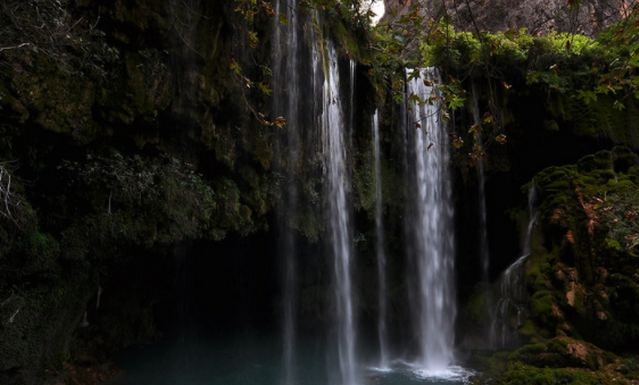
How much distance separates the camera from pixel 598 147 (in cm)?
1161

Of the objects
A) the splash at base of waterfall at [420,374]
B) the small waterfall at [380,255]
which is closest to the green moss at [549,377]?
the splash at base of waterfall at [420,374]

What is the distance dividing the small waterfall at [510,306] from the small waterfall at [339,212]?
2953 millimetres

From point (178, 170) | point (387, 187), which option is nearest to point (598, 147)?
point (387, 187)

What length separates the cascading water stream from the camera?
1105 cm

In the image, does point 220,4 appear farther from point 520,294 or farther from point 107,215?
point 520,294

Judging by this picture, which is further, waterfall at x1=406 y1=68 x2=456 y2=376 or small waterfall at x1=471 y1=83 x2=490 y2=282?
small waterfall at x1=471 y1=83 x2=490 y2=282

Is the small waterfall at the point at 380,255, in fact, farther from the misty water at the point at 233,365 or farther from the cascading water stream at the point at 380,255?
the misty water at the point at 233,365

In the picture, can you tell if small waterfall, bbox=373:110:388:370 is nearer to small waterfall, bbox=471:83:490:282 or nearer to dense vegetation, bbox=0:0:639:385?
dense vegetation, bbox=0:0:639:385

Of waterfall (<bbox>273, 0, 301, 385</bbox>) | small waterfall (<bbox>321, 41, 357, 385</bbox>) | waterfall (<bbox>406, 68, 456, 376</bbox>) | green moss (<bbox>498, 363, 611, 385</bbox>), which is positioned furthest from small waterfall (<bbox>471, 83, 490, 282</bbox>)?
green moss (<bbox>498, 363, 611, 385</bbox>)

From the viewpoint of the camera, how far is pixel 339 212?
10.0 m

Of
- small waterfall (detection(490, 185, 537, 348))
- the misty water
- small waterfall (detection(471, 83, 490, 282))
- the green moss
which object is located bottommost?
the misty water

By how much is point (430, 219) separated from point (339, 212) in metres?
2.81

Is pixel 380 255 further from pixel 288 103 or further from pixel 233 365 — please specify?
pixel 288 103

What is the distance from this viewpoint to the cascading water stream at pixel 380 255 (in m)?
11.0
